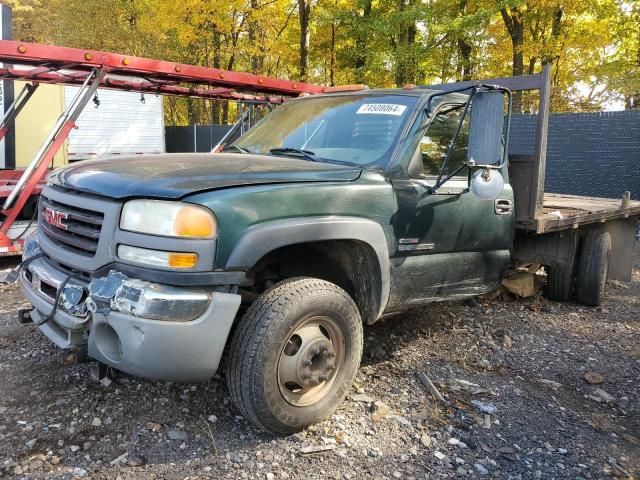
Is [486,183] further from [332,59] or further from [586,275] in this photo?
[332,59]

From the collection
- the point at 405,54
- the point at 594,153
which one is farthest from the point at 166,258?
the point at 405,54

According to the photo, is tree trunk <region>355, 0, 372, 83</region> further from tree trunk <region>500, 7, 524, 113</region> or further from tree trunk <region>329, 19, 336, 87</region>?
tree trunk <region>500, 7, 524, 113</region>

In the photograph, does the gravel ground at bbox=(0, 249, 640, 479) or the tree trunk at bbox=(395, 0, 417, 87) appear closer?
the gravel ground at bbox=(0, 249, 640, 479)

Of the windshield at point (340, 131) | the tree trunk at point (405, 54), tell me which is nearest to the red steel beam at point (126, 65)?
the windshield at point (340, 131)

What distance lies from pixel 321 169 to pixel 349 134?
0.64 metres

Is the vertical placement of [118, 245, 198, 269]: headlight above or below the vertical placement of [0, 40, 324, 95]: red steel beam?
below

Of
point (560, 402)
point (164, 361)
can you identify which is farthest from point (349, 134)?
point (560, 402)

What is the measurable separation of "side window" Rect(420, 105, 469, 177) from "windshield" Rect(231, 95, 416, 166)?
8.5 inches

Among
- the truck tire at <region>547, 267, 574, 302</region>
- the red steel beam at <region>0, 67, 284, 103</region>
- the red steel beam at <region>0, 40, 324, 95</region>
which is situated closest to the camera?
the truck tire at <region>547, 267, 574, 302</region>

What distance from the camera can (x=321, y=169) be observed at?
10.4 ft

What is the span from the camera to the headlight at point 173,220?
2506 millimetres

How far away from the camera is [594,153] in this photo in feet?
38.1

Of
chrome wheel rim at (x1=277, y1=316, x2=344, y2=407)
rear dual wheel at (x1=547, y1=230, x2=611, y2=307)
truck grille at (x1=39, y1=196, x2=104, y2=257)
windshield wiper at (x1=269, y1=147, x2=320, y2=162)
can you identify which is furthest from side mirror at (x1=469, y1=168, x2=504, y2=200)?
rear dual wheel at (x1=547, y1=230, x2=611, y2=307)

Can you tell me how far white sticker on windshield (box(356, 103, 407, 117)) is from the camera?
3676 millimetres
